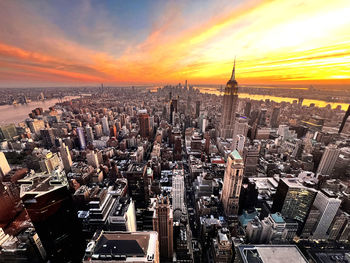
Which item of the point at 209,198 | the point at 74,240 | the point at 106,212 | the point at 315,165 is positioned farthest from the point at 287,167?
the point at 74,240

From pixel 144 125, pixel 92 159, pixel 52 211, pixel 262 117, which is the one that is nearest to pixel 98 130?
pixel 144 125

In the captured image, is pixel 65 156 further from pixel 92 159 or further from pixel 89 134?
pixel 89 134

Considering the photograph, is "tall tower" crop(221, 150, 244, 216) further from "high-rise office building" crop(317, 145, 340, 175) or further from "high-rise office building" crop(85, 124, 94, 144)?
Result: "high-rise office building" crop(85, 124, 94, 144)

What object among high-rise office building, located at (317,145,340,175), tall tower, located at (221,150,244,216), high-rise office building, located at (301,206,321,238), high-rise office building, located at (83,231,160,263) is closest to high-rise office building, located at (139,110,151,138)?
tall tower, located at (221,150,244,216)

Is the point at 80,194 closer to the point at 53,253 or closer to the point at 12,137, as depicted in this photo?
the point at 53,253

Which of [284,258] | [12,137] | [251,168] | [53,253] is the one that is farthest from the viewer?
[12,137]

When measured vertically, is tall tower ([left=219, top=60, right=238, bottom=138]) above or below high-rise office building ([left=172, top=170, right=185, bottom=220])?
above
